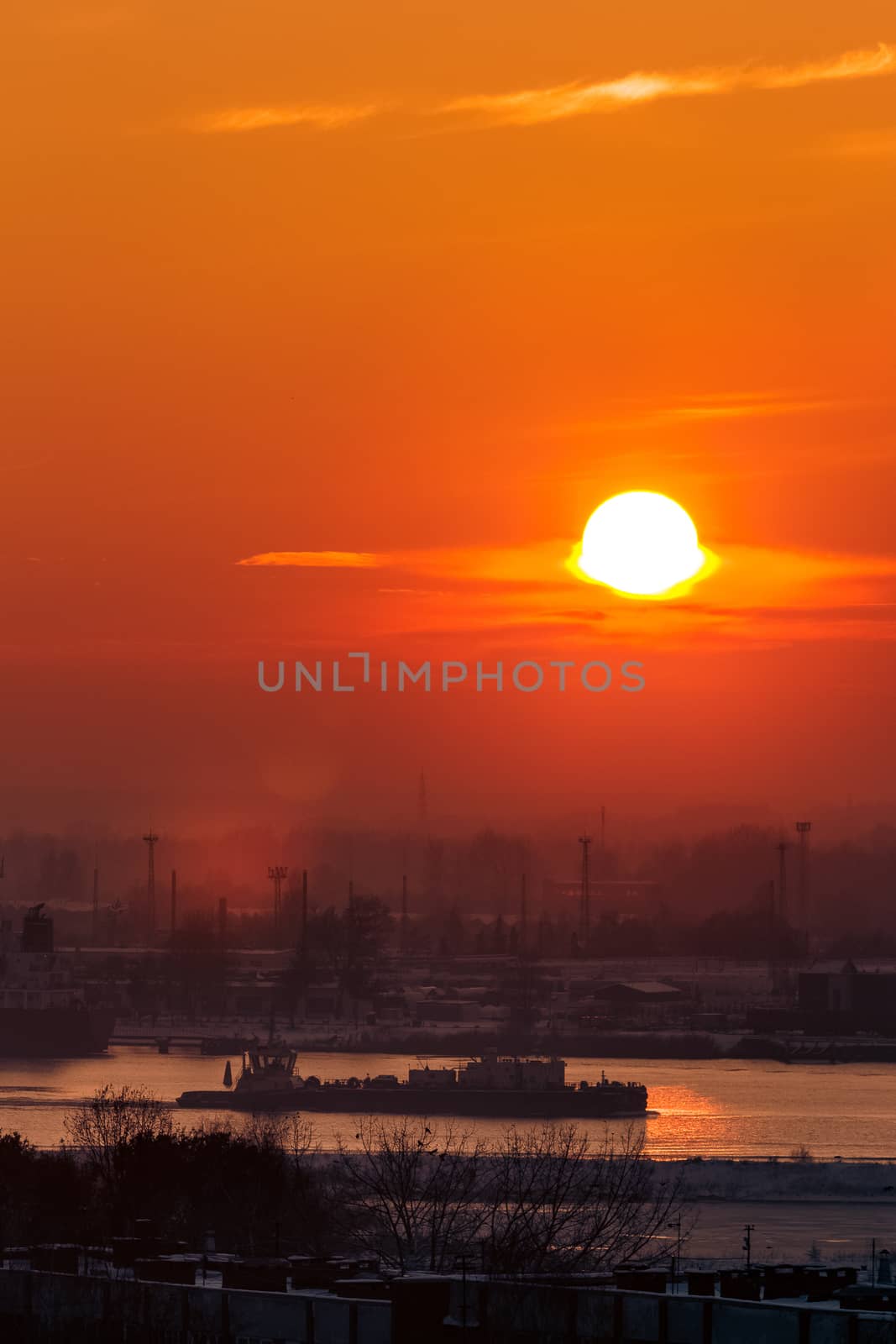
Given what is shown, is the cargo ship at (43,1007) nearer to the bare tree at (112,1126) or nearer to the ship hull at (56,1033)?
the ship hull at (56,1033)

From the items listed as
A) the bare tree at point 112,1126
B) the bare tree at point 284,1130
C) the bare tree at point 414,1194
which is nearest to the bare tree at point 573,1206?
the bare tree at point 414,1194

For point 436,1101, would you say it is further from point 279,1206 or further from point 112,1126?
point 279,1206

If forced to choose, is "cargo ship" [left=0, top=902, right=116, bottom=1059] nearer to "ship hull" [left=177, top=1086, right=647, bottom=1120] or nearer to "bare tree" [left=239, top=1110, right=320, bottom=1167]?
"ship hull" [left=177, top=1086, right=647, bottom=1120]

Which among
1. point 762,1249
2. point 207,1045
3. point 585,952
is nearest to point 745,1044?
point 207,1045

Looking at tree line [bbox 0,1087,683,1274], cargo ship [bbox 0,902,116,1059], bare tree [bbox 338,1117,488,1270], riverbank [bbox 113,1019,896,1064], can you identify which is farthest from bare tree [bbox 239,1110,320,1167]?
cargo ship [bbox 0,902,116,1059]

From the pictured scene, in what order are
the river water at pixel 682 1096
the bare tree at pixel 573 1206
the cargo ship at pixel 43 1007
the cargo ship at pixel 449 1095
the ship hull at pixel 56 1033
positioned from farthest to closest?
the cargo ship at pixel 43 1007 < the ship hull at pixel 56 1033 < the cargo ship at pixel 449 1095 < the river water at pixel 682 1096 < the bare tree at pixel 573 1206

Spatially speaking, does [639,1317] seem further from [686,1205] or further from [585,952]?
[585,952]
